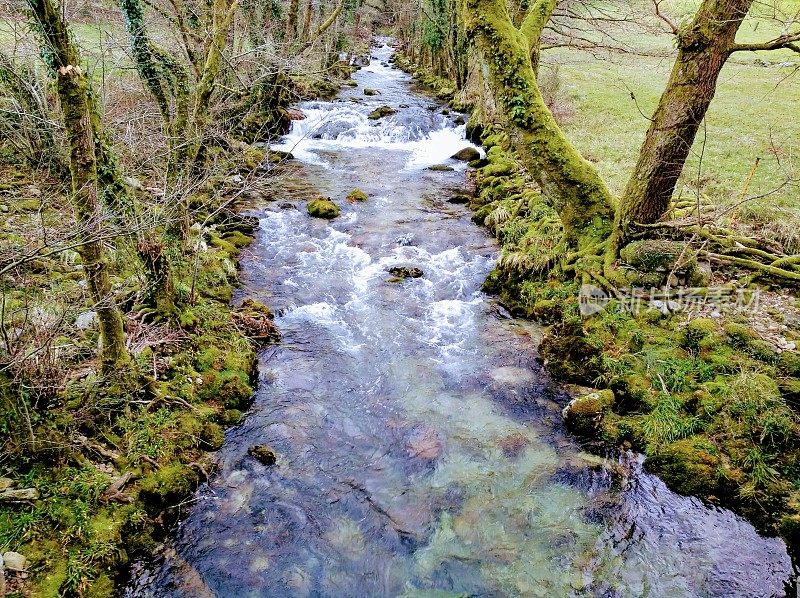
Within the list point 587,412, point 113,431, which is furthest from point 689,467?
point 113,431

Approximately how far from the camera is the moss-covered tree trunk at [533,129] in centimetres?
872

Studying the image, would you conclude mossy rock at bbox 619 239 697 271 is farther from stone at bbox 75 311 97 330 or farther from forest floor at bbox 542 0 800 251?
stone at bbox 75 311 97 330

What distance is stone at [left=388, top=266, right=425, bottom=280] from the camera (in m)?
10.6

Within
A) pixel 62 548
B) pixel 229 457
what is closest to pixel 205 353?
pixel 229 457

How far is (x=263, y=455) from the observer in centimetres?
608

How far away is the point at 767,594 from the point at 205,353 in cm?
719

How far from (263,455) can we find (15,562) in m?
2.57

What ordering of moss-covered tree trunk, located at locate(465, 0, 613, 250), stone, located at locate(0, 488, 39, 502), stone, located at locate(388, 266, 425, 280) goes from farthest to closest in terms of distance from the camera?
stone, located at locate(388, 266, 425, 280) → moss-covered tree trunk, located at locate(465, 0, 613, 250) → stone, located at locate(0, 488, 39, 502)

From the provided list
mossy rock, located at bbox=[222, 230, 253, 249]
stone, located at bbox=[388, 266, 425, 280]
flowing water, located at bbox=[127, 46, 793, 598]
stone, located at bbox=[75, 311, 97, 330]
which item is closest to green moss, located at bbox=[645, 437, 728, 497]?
flowing water, located at bbox=[127, 46, 793, 598]

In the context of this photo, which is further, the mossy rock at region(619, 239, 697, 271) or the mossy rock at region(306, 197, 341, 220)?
the mossy rock at region(306, 197, 341, 220)

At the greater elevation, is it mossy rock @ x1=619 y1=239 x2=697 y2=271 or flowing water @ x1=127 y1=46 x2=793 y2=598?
mossy rock @ x1=619 y1=239 x2=697 y2=271

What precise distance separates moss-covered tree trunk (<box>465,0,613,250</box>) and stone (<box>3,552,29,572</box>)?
8.88m

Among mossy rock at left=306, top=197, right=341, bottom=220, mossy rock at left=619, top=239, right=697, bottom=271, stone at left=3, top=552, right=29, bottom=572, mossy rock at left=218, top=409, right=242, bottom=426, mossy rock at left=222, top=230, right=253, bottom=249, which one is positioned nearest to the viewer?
stone at left=3, top=552, right=29, bottom=572

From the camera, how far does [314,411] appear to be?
23.0ft
